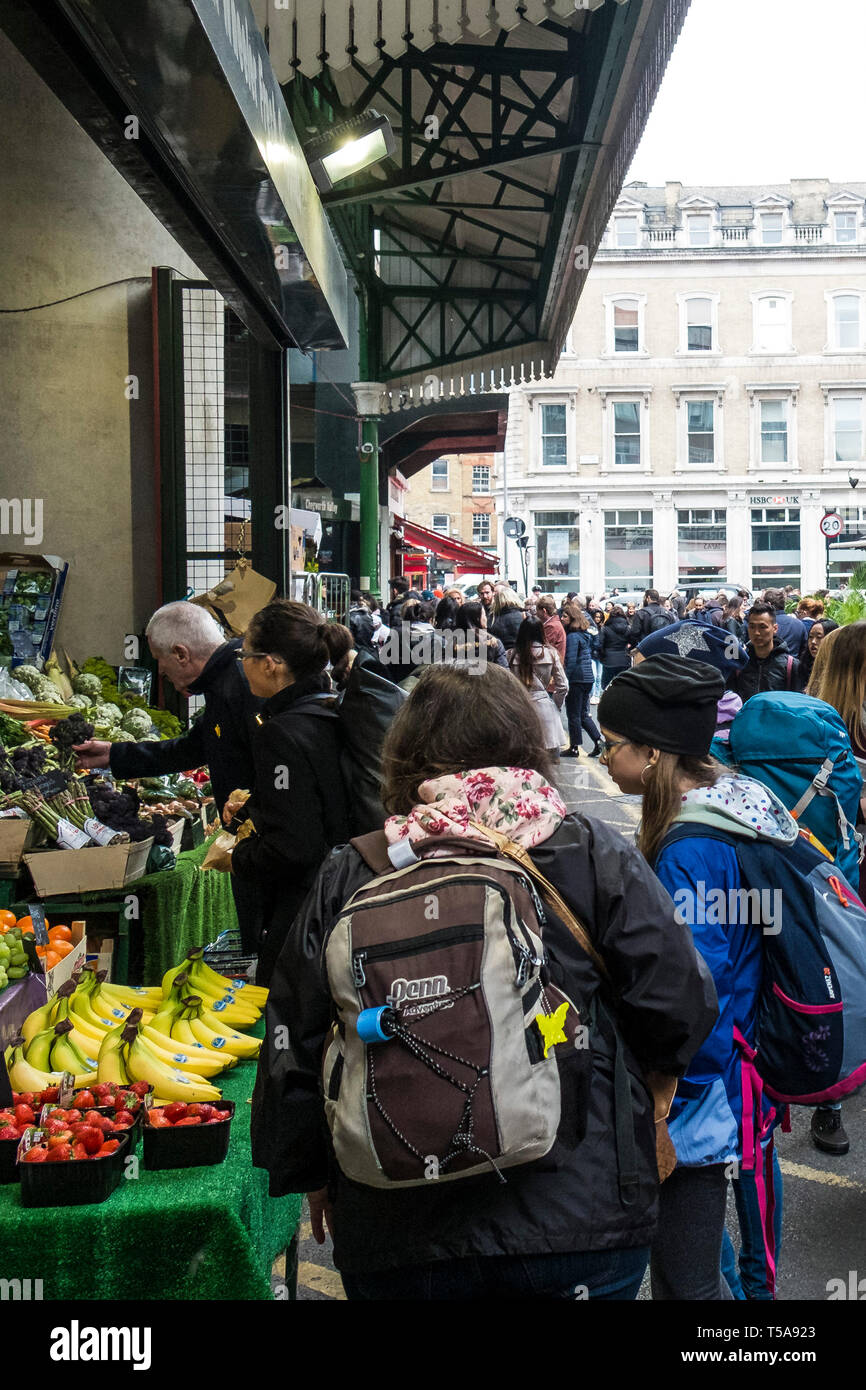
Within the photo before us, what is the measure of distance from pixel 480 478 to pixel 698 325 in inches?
754

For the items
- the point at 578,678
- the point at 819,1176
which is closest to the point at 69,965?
the point at 819,1176

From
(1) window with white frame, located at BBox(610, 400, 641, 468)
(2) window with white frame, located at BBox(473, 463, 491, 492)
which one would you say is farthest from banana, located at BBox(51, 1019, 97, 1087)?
(2) window with white frame, located at BBox(473, 463, 491, 492)

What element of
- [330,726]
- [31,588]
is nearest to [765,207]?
[31,588]

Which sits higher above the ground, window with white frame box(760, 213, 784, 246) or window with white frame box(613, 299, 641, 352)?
window with white frame box(760, 213, 784, 246)

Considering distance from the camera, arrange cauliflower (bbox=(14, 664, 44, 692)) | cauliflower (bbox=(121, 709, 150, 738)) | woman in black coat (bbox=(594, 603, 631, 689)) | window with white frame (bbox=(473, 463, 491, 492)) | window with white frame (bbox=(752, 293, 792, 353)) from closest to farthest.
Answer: cauliflower (bbox=(121, 709, 150, 738)) < cauliflower (bbox=(14, 664, 44, 692)) < woman in black coat (bbox=(594, 603, 631, 689)) < window with white frame (bbox=(752, 293, 792, 353)) < window with white frame (bbox=(473, 463, 491, 492))

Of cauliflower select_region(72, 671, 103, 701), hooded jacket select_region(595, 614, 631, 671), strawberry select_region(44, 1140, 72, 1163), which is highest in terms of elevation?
hooded jacket select_region(595, 614, 631, 671)

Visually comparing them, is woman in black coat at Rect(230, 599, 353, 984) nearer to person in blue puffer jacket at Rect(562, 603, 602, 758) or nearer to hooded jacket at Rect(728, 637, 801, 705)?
hooded jacket at Rect(728, 637, 801, 705)

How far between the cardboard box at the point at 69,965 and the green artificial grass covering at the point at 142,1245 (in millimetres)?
1230

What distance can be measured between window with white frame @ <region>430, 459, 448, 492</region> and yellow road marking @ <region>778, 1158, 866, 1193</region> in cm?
5640

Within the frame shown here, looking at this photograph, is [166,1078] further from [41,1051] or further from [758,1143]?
[758,1143]

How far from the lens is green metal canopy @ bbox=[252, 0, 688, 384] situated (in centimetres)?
573

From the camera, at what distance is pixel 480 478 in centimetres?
6062

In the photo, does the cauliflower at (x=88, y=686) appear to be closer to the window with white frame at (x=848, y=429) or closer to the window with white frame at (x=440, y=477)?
the window with white frame at (x=848, y=429)
